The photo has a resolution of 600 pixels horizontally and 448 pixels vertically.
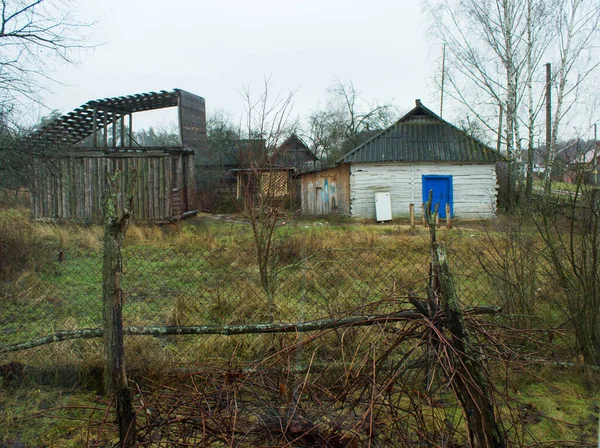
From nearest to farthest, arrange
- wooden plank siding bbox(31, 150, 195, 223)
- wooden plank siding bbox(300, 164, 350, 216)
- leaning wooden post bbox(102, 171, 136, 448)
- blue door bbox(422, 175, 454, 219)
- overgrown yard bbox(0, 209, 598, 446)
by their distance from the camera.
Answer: overgrown yard bbox(0, 209, 598, 446) → leaning wooden post bbox(102, 171, 136, 448) → wooden plank siding bbox(31, 150, 195, 223) → blue door bbox(422, 175, 454, 219) → wooden plank siding bbox(300, 164, 350, 216)

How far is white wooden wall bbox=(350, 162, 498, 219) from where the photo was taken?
2319cm

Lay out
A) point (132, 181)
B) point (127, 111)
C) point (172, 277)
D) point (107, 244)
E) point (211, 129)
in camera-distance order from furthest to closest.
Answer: point (211, 129) < point (127, 111) < point (172, 277) < point (107, 244) < point (132, 181)

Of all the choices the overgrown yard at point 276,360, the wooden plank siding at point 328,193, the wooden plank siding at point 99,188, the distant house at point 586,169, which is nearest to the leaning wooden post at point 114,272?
the overgrown yard at point 276,360

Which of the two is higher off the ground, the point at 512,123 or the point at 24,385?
the point at 512,123

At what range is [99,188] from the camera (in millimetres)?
16281

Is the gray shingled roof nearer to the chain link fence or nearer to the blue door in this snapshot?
the blue door

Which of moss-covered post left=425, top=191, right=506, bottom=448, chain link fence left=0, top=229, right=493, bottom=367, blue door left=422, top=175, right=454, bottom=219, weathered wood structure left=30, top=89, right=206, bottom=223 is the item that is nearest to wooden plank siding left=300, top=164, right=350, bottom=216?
blue door left=422, top=175, right=454, bottom=219

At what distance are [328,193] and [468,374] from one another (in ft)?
79.4

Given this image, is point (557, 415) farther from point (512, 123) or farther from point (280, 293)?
point (512, 123)

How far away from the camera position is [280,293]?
18.9 ft

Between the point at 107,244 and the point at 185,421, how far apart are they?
105 cm

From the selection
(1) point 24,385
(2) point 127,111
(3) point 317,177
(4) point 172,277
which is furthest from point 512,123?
(1) point 24,385

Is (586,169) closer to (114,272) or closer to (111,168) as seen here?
(114,272)

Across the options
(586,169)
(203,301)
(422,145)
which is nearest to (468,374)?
(586,169)
